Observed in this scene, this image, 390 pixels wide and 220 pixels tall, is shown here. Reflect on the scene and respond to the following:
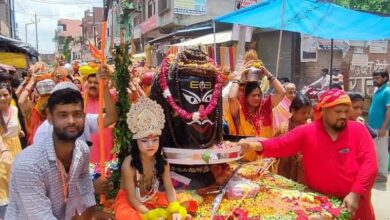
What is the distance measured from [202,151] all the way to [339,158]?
0.99 meters

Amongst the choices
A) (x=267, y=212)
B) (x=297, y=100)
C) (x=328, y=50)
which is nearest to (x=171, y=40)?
(x=328, y=50)

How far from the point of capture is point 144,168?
259 cm

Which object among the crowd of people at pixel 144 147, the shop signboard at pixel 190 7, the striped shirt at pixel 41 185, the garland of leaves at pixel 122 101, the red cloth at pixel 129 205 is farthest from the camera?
the shop signboard at pixel 190 7

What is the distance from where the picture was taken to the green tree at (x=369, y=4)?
20.0 metres

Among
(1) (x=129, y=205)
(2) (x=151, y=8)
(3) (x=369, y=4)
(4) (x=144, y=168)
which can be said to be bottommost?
(1) (x=129, y=205)

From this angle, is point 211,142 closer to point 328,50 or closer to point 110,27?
point 110,27

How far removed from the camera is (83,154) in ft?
7.79

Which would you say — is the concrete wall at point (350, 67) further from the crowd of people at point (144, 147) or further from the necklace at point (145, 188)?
the necklace at point (145, 188)

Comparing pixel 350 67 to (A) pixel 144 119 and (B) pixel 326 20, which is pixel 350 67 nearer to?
(B) pixel 326 20

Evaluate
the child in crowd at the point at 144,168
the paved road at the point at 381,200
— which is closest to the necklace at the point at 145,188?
the child in crowd at the point at 144,168

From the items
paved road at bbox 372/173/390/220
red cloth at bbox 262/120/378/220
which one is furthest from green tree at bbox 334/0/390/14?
red cloth at bbox 262/120/378/220

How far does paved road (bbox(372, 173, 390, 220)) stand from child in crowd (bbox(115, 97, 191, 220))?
350cm

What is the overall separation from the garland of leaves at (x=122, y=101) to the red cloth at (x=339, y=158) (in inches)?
41.9

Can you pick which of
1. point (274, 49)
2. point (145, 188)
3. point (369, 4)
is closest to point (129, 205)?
point (145, 188)
